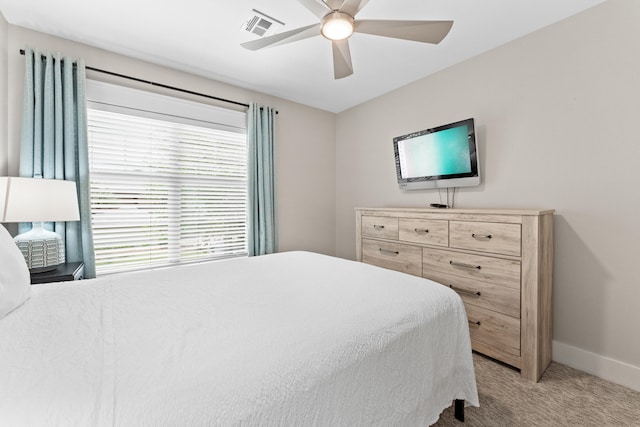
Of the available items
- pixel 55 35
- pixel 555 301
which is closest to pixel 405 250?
pixel 555 301

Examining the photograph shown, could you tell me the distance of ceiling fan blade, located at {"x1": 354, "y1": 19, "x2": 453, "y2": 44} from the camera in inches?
61.6

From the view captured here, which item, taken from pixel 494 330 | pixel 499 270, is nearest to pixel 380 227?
pixel 499 270

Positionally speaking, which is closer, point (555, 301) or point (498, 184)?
point (555, 301)

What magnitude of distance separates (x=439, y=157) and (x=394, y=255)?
1.04 m

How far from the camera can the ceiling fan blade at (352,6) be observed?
144 cm

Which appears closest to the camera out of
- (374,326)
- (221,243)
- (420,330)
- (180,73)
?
(374,326)

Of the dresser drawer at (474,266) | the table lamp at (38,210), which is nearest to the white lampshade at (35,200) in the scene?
the table lamp at (38,210)

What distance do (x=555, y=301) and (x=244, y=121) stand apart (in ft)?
11.1

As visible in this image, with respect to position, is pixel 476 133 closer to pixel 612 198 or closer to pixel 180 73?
pixel 612 198

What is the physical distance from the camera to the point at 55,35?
2.22 m

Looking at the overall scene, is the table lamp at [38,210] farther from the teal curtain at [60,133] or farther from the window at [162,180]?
the window at [162,180]

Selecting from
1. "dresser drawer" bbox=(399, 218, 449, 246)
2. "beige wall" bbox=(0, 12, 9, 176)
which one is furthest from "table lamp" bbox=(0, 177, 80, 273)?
"dresser drawer" bbox=(399, 218, 449, 246)

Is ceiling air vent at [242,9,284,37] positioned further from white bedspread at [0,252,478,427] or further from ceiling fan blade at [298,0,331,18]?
white bedspread at [0,252,478,427]

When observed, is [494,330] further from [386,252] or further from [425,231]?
[386,252]
